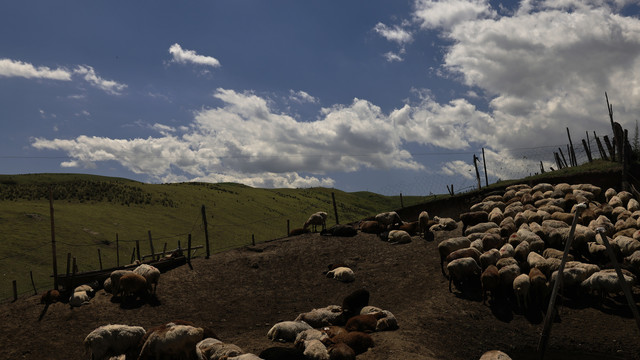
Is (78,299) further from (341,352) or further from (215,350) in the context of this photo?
(341,352)

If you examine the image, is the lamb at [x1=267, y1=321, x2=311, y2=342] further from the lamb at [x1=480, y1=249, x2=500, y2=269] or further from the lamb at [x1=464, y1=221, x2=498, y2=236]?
the lamb at [x1=464, y1=221, x2=498, y2=236]

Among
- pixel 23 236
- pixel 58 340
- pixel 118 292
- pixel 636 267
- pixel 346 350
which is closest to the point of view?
pixel 346 350

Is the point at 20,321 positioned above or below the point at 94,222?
below

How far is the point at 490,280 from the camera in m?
18.0

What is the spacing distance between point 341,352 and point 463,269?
9.09 metres

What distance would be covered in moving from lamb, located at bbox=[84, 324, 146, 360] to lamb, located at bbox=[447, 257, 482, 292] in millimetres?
13389

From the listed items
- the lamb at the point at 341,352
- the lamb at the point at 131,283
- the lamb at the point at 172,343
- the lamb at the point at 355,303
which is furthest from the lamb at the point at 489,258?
the lamb at the point at 131,283

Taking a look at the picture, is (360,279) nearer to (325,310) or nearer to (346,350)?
(325,310)

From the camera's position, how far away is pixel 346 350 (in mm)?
12617

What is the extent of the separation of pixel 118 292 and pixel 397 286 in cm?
1404

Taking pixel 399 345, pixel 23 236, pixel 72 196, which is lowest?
pixel 399 345

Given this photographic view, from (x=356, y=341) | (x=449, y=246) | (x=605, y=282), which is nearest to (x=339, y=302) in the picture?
(x=449, y=246)

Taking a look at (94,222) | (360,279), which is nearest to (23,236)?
(94,222)

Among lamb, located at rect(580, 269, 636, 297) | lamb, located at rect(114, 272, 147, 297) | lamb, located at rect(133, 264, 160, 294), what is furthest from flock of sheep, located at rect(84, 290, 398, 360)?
lamb, located at rect(580, 269, 636, 297)
